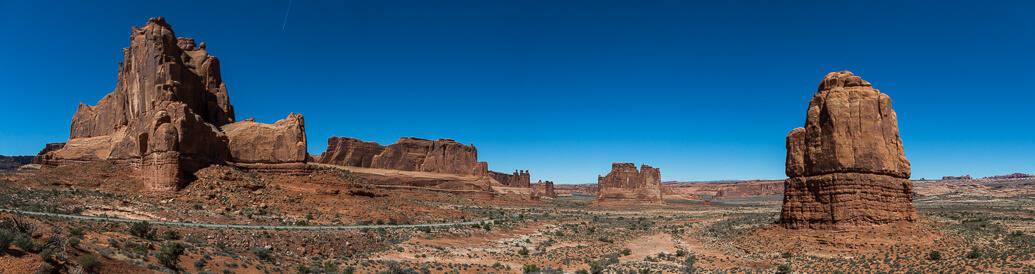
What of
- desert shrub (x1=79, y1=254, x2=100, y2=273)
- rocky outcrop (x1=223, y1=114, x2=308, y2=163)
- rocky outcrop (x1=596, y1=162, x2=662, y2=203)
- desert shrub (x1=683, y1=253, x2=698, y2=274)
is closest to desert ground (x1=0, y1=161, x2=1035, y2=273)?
desert shrub (x1=79, y1=254, x2=100, y2=273)

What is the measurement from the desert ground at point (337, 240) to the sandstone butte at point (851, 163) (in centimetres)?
92

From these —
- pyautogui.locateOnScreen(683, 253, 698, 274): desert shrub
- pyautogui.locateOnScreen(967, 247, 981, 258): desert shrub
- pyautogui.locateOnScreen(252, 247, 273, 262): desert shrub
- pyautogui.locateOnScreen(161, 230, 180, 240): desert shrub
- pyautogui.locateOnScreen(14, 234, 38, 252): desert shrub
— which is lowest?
pyautogui.locateOnScreen(683, 253, 698, 274): desert shrub

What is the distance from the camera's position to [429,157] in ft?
344

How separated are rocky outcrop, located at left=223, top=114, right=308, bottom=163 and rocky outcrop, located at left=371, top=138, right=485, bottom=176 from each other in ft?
167

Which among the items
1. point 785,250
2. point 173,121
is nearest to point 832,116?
point 785,250

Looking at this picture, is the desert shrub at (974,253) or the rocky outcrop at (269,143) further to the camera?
the rocky outcrop at (269,143)

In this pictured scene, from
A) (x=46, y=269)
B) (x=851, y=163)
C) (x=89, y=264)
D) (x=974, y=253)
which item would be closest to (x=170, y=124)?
(x=89, y=264)

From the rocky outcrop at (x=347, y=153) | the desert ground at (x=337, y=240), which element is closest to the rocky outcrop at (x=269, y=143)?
the desert ground at (x=337, y=240)

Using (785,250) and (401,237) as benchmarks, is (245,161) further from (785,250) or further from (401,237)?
(785,250)

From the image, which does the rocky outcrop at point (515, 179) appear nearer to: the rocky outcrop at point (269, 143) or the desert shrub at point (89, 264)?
the rocky outcrop at point (269, 143)

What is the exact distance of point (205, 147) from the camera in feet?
125

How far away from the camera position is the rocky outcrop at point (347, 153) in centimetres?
9350

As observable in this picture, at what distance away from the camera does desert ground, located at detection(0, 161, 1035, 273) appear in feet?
61.9

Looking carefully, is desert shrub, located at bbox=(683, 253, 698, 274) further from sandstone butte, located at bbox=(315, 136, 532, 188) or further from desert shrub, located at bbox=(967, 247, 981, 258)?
sandstone butte, located at bbox=(315, 136, 532, 188)
